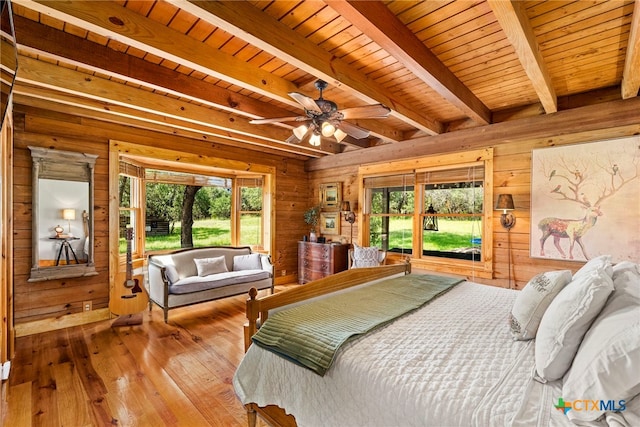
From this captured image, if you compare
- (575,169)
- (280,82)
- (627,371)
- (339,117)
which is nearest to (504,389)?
(627,371)

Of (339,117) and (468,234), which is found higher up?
(339,117)

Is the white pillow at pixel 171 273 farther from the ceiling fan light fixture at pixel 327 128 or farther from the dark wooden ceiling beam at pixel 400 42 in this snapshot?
the dark wooden ceiling beam at pixel 400 42

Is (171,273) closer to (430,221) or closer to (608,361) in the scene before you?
(430,221)

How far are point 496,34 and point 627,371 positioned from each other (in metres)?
2.08

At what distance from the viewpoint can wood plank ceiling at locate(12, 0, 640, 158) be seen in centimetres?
174

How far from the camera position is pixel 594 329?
A: 1.09 meters

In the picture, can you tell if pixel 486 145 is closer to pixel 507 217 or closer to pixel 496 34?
pixel 507 217

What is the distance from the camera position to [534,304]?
153 cm

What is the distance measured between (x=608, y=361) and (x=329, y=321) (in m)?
1.15

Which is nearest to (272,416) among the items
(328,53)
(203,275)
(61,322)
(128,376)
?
(128,376)

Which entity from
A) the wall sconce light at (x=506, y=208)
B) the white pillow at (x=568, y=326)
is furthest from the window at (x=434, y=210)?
the white pillow at (x=568, y=326)

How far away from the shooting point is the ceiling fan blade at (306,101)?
2179 millimetres

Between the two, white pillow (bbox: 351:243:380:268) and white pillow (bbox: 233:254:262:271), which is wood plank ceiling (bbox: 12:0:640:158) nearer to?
white pillow (bbox: 351:243:380:268)

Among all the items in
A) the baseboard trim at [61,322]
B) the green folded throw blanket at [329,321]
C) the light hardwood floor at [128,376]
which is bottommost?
the light hardwood floor at [128,376]
